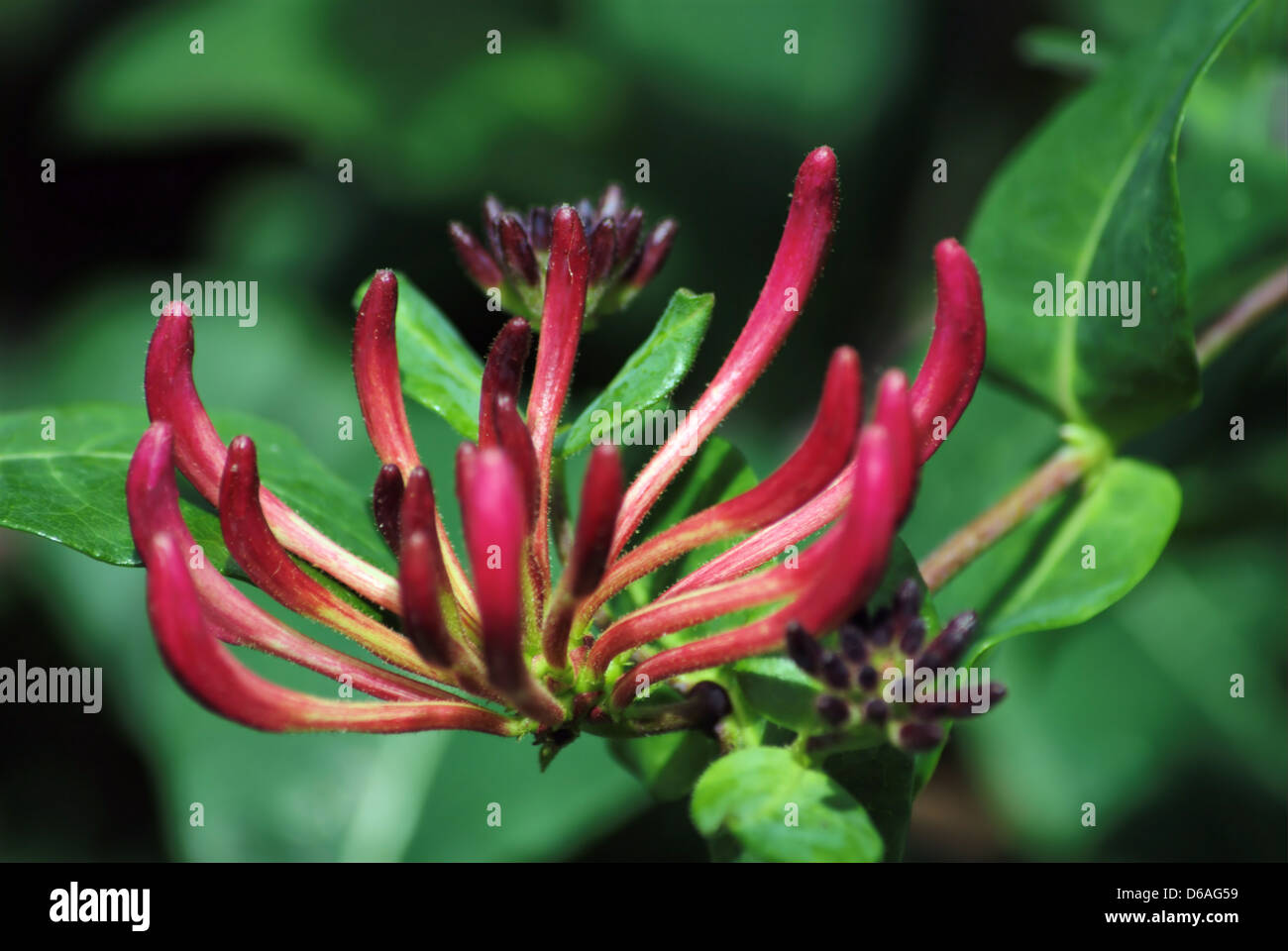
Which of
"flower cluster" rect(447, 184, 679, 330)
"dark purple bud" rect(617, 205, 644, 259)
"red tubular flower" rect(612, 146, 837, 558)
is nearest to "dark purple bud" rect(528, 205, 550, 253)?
"flower cluster" rect(447, 184, 679, 330)

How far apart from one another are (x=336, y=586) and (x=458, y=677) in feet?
1.02

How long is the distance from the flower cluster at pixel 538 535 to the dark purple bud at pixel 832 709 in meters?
0.09

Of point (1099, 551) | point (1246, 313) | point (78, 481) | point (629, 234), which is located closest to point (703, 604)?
point (629, 234)

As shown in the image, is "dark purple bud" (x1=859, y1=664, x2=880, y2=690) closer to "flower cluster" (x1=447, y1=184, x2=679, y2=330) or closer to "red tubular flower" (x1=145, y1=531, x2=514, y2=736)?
"red tubular flower" (x1=145, y1=531, x2=514, y2=736)

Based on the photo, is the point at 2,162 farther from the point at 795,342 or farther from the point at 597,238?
the point at 597,238

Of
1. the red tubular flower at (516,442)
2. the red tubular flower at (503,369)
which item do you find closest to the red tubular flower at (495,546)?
the red tubular flower at (516,442)

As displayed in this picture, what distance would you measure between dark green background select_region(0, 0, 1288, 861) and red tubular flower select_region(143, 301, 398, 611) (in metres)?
1.17

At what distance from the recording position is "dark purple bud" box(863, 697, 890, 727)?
1.30 meters

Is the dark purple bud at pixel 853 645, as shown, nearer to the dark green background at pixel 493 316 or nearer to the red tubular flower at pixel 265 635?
the red tubular flower at pixel 265 635

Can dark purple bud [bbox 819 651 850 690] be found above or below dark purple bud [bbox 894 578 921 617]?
A: below

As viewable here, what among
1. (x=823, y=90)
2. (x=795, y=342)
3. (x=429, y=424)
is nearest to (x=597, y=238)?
(x=429, y=424)

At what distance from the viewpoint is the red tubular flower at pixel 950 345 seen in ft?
4.71
